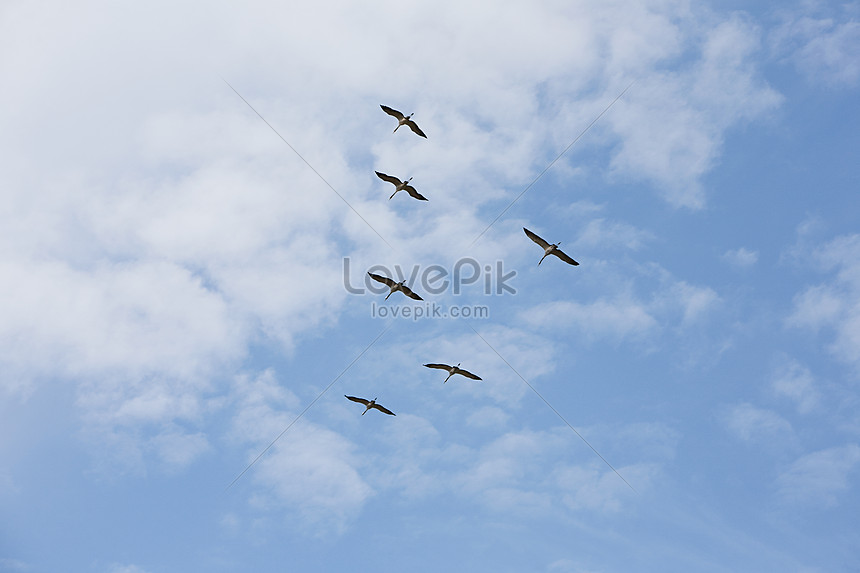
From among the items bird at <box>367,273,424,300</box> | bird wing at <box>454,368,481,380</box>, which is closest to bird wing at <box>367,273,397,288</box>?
bird at <box>367,273,424,300</box>

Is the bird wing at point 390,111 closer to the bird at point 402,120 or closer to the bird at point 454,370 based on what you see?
the bird at point 402,120

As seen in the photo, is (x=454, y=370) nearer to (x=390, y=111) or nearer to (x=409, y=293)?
(x=409, y=293)

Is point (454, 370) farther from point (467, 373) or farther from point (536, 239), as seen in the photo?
point (536, 239)

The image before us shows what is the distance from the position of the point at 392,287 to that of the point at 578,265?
64.4 feet

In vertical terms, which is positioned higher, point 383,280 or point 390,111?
point 390,111

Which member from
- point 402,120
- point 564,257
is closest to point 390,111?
point 402,120

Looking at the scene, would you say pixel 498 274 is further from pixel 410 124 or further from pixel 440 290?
pixel 410 124

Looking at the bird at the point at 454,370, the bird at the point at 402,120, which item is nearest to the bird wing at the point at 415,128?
the bird at the point at 402,120

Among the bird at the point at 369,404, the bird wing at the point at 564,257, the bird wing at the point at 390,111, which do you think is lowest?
the bird at the point at 369,404

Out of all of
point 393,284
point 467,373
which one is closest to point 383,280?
point 393,284

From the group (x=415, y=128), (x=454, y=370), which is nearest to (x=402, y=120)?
(x=415, y=128)

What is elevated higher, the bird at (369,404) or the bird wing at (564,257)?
the bird wing at (564,257)

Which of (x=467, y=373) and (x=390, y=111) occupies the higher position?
(x=390, y=111)

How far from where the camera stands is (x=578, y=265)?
10569cm
